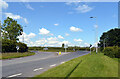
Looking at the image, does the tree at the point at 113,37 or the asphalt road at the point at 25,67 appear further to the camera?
the tree at the point at 113,37

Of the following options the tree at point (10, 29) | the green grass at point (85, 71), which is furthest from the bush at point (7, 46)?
the green grass at point (85, 71)

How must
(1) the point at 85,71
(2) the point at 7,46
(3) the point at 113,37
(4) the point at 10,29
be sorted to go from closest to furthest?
(1) the point at 85,71, (2) the point at 7,46, (4) the point at 10,29, (3) the point at 113,37

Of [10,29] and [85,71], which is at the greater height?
[10,29]

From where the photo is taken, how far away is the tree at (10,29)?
47303mm

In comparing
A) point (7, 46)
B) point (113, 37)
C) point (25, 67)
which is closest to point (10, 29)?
point (7, 46)

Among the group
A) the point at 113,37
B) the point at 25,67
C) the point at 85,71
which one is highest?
the point at 113,37

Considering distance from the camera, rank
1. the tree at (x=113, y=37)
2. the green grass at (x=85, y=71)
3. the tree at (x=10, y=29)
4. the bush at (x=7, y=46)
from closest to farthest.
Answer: the green grass at (x=85, y=71)
the bush at (x=7, y=46)
the tree at (x=10, y=29)
the tree at (x=113, y=37)

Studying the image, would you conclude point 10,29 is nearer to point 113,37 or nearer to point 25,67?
point 25,67

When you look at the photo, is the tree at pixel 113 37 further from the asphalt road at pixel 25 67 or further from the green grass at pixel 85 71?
the green grass at pixel 85 71

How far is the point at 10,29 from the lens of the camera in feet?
154

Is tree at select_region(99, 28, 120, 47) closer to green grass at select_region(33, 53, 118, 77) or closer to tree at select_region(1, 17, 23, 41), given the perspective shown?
tree at select_region(1, 17, 23, 41)

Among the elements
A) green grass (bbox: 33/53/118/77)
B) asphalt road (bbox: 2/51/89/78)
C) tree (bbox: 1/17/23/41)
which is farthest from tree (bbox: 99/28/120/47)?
green grass (bbox: 33/53/118/77)

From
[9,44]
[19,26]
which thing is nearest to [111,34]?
[19,26]

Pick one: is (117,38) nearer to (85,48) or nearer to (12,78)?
(85,48)
